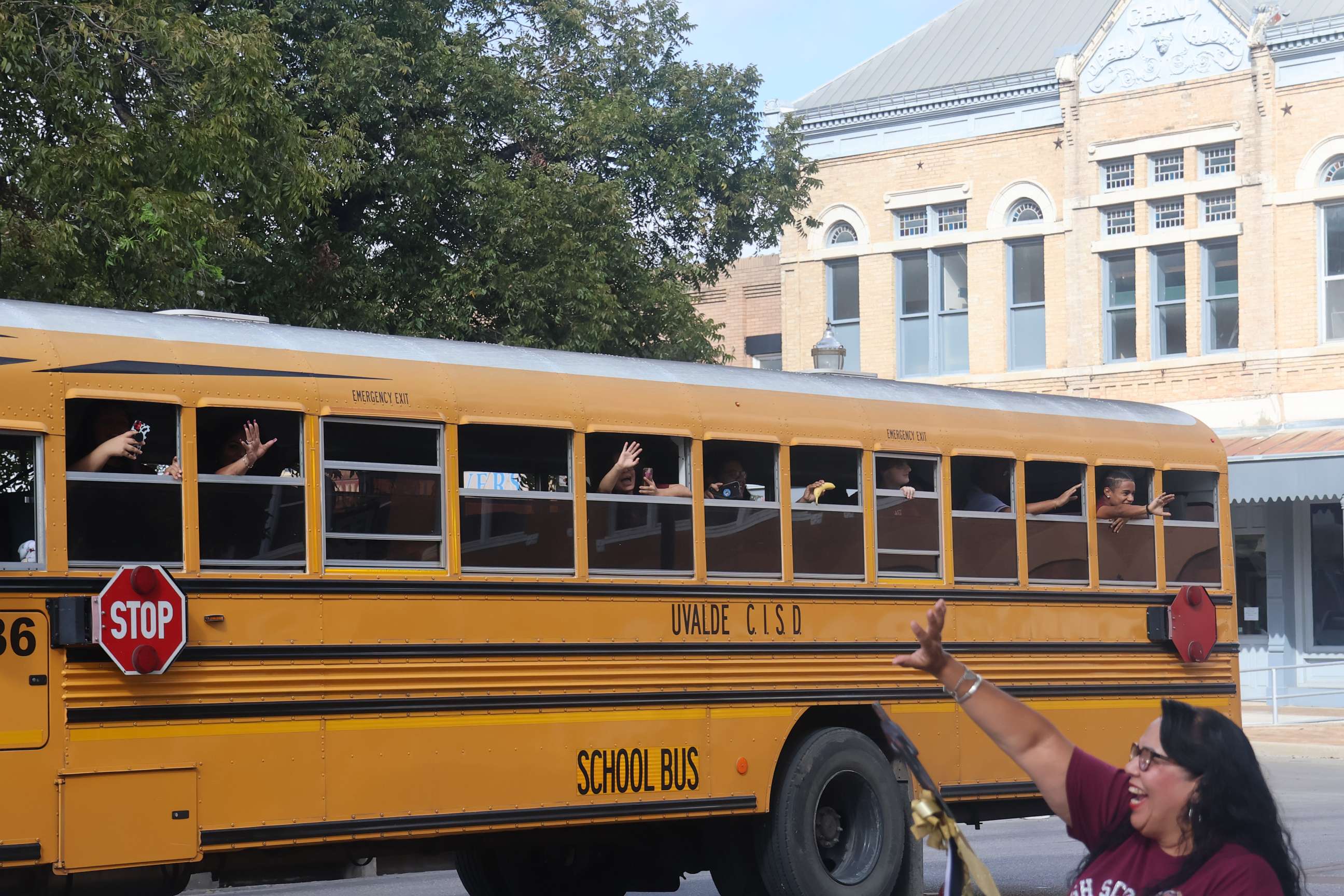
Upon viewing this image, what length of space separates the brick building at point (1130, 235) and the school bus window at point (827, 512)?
15476 mm

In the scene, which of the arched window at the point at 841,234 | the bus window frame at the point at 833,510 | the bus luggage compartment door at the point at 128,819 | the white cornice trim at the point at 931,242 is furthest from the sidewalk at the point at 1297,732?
the bus luggage compartment door at the point at 128,819

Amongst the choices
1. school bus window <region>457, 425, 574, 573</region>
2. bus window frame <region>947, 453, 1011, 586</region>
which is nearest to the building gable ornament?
bus window frame <region>947, 453, 1011, 586</region>

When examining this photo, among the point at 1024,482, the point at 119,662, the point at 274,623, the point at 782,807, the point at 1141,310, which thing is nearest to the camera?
the point at 119,662

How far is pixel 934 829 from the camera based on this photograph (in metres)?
3.71

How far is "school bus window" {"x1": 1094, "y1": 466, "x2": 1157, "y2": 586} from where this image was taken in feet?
36.6

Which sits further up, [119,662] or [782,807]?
[119,662]

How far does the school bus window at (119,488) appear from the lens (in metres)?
7.20

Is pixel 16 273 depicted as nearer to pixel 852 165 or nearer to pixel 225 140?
pixel 225 140

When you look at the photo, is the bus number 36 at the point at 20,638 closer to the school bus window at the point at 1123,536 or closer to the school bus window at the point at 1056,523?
the school bus window at the point at 1056,523

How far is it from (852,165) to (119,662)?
24.0 metres

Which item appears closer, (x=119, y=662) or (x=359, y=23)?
(x=119, y=662)

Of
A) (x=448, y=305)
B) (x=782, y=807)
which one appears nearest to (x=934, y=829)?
(x=782, y=807)

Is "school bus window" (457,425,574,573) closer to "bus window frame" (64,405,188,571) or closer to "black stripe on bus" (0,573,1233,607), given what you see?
"black stripe on bus" (0,573,1233,607)

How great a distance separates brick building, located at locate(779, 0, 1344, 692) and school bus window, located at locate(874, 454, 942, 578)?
1497cm
